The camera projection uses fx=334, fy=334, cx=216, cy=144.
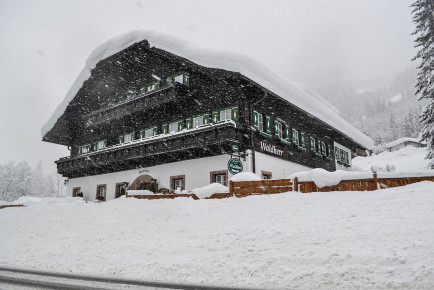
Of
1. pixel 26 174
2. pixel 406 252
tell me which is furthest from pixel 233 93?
pixel 26 174

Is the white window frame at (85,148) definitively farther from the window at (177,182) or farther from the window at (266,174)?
the window at (266,174)

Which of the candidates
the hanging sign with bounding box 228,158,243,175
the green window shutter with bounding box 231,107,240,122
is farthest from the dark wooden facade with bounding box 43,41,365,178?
the hanging sign with bounding box 228,158,243,175

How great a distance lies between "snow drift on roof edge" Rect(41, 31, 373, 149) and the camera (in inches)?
634

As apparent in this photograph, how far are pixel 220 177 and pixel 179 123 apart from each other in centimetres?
489

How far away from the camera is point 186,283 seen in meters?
5.47

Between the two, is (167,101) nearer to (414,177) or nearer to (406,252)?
(414,177)

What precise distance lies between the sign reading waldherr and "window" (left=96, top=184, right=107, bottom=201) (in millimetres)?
72

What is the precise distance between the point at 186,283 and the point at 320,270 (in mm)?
2222

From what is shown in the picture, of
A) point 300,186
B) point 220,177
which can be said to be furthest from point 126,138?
point 300,186

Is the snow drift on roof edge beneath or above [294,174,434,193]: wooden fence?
above

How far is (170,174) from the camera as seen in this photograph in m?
19.1

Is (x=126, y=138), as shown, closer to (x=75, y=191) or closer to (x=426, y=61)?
(x=75, y=191)

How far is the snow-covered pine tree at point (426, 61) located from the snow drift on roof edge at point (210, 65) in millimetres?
5971

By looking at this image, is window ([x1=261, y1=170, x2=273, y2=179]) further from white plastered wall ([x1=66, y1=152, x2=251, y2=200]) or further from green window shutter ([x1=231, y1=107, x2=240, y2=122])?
green window shutter ([x1=231, y1=107, x2=240, y2=122])
